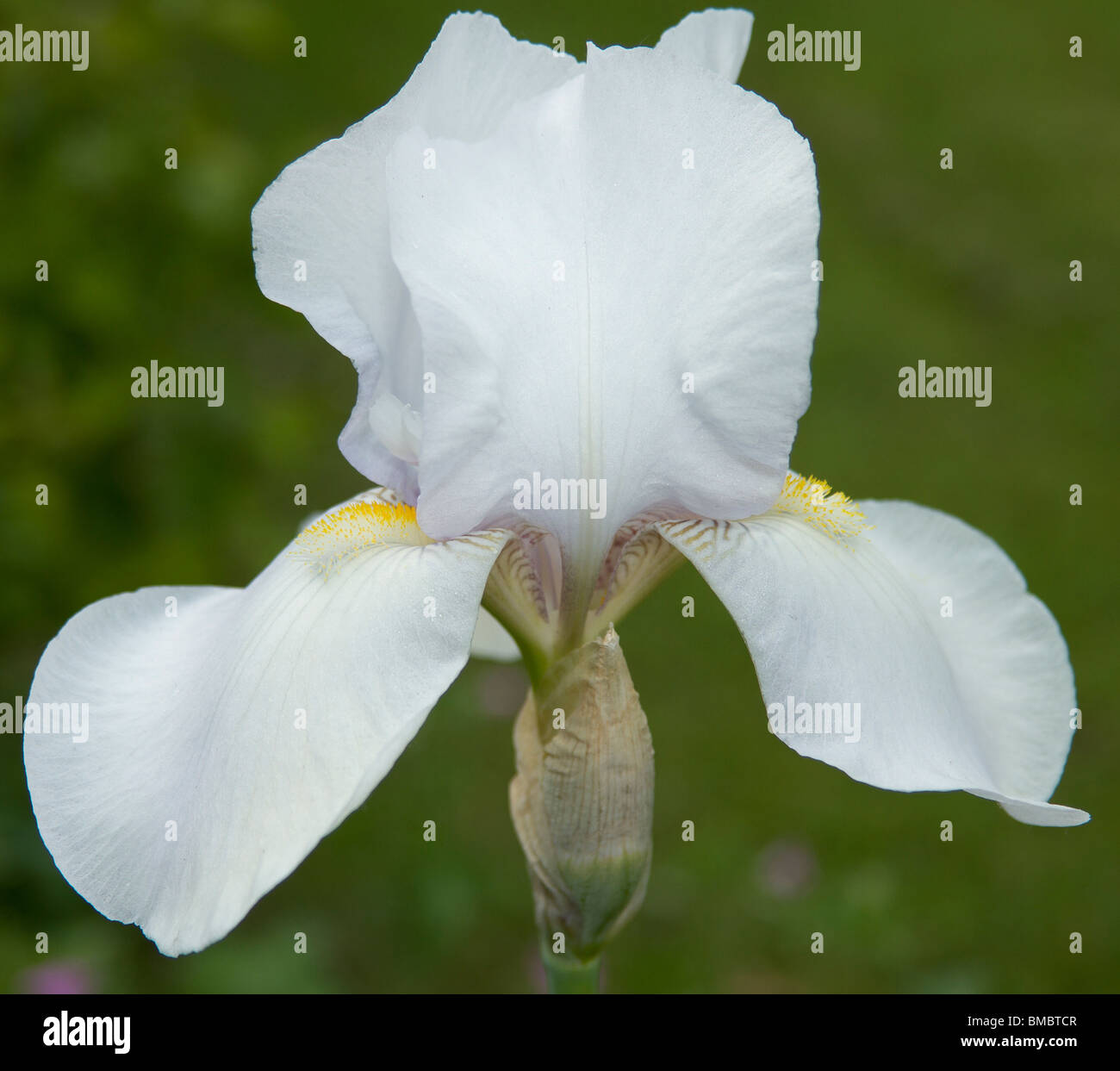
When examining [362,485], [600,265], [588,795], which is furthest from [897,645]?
[362,485]

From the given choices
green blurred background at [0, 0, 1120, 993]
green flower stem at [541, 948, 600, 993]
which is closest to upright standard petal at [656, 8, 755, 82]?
green flower stem at [541, 948, 600, 993]

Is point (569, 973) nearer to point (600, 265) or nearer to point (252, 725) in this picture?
point (252, 725)

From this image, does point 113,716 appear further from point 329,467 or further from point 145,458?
point 329,467

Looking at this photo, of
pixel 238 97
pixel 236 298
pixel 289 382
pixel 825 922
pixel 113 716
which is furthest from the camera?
pixel 238 97

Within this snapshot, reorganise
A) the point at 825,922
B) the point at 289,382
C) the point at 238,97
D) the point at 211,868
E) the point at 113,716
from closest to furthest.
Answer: the point at 211,868 → the point at 113,716 → the point at 825,922 → the point at 289,382 → the point at 238,97

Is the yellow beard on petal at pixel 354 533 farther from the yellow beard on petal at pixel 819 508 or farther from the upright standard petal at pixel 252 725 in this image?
the yellow beard on petal at pixel 819 508

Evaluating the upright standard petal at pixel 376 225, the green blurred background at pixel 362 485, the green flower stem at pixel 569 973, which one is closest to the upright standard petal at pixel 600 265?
the upright standard petal at pixel 376 225

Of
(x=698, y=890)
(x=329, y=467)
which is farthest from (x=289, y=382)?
(x=698, y=890)
